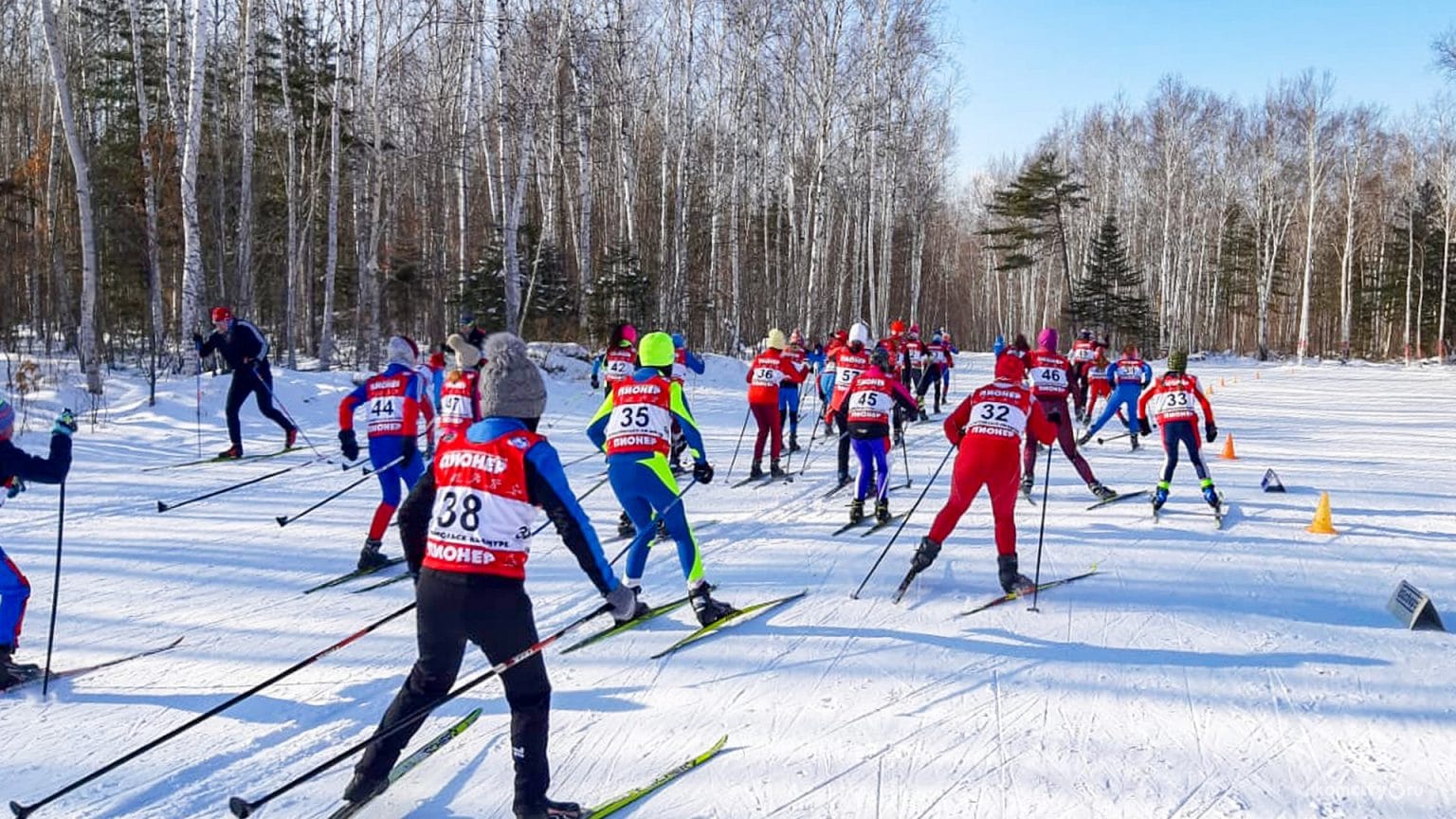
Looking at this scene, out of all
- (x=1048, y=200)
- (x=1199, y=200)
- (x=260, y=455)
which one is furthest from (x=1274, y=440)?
(x=1199, y=200)

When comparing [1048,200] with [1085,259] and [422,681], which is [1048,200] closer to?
[1085,259]

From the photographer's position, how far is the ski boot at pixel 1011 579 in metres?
6.13

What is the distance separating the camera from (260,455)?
37.2 feet

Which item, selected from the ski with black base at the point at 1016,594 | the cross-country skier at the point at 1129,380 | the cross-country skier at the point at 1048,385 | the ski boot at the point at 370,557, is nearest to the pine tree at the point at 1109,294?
the cross-country skier at the point at 1129,380

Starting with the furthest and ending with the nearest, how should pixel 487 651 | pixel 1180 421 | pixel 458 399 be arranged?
pixel 1180 421
pixel 458 399
pixel 487 651

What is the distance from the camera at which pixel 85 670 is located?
16.0 feet

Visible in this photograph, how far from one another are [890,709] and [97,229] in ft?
87.2

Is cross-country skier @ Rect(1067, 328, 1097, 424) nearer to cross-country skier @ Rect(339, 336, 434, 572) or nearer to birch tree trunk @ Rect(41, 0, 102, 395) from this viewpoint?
cross-country skier @ Rect(339, 336, 434, 572)

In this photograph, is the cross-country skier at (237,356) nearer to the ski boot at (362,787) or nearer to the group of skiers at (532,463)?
the group of skiers at (532,463)

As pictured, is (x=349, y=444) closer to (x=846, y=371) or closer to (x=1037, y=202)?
(x=846, y=371)

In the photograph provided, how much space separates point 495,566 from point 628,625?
2.55 metres

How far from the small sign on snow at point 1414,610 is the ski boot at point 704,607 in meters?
4.27

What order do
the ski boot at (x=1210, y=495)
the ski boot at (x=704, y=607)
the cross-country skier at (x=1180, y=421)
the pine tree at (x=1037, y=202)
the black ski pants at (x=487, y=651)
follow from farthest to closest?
the pine tree at (x=1037, y=202) < the cross-country skier at (x=1180, y=421) < the ski boot at (x=1210, y=495) < the ski boot at (x=704, y=607) < the black ski pants at (x=487, y=651)

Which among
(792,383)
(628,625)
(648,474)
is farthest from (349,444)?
(792,383)
